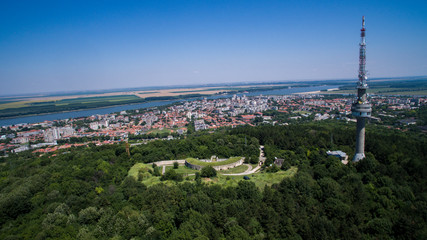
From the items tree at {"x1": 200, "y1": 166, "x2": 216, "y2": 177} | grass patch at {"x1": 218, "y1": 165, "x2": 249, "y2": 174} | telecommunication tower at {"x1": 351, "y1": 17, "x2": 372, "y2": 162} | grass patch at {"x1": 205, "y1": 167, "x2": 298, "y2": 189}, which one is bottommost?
grass patch at {"x1": 218, "y1": 165, "x2": 249, "y2": 174}

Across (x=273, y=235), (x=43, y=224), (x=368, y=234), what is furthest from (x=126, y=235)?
(x=368, y=234)

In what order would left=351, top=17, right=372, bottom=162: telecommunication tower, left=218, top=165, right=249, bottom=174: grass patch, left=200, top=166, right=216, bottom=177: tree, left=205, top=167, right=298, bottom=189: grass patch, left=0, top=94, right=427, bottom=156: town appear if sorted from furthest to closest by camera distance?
left=0, top=94, right=427, bottom=156: town → left=218, top=165, right=249, bottom=174: grass patch → left=351, top=17, right=372, bottom=162: telecommunication tower → left=200, top=166, right=216, bottom=177: tree → left=205, top=167, right=298, bottom=189: grass patch

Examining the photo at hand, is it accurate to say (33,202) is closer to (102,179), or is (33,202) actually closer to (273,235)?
(102,179)

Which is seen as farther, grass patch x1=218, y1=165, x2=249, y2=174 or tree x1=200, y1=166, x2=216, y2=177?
grass patch x1=218, y1=165, x2=249, y2=174

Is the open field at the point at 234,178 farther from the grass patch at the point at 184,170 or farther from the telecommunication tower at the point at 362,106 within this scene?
the telecommunication tower at the point at 362,106

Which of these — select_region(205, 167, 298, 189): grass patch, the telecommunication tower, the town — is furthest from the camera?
the town

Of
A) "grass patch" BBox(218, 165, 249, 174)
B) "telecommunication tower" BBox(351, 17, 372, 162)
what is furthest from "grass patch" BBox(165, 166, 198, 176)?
"telecommunication tower" BBox(351, 17, 372, 162)

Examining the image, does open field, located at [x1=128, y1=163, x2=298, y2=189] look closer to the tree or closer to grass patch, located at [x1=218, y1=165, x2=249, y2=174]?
the tree

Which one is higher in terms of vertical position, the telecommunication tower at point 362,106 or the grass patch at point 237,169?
the telecommunication tower at point 362,106

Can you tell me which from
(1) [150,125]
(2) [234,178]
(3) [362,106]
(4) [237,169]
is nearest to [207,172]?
(2) [234,178]

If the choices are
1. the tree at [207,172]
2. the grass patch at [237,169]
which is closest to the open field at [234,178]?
the tree at [207,172]

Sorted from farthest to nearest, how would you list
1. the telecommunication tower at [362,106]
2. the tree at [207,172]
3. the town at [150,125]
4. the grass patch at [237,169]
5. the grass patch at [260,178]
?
1. the town at [150,125]
2. the grass patch at [237,169]
3. the telecommunication tower at [362,106]
4. the tree at [207,172]
5. the grass patch at [260,178]
